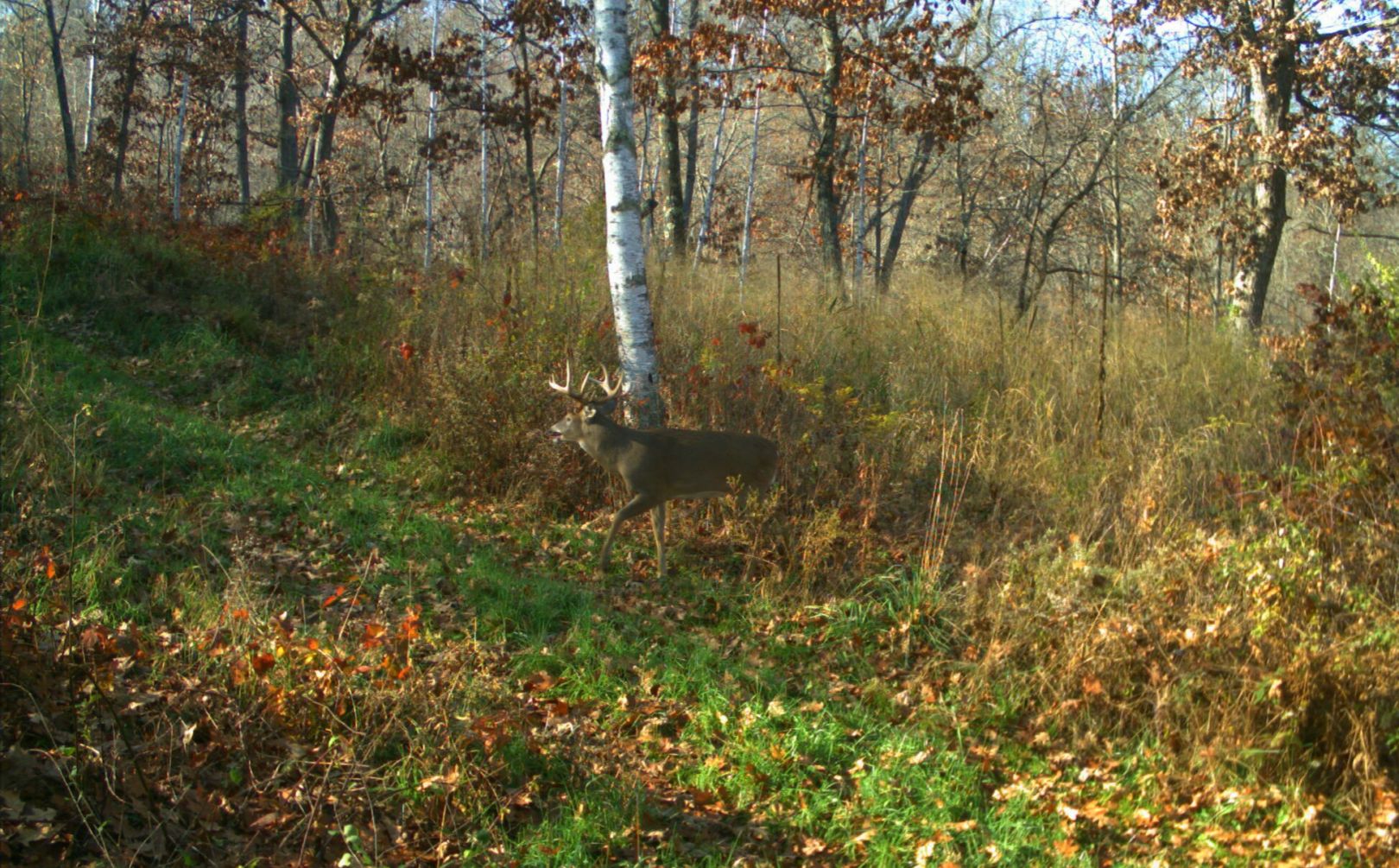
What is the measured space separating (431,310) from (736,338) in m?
3.26

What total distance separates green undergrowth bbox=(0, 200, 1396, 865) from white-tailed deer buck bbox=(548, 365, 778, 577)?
1.31ft

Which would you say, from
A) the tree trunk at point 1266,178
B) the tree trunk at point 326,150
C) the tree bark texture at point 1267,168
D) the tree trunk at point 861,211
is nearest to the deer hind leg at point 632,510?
the tree trunk at point 861,211


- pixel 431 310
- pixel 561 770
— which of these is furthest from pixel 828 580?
pixel 431 310

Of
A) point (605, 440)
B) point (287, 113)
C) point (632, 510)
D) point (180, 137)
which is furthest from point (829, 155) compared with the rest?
point (632, 510)

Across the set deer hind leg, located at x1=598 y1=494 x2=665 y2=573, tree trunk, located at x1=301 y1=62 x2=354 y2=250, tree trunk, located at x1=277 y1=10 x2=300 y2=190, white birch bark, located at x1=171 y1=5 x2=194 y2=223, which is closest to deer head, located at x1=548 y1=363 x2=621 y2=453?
deer hind leg, located at x1=598 y1=494 x2=665 y2=573

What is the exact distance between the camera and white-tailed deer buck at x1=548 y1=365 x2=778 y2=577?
296 inches

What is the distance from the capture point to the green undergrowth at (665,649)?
15.7ft

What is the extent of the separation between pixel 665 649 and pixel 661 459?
150 cm

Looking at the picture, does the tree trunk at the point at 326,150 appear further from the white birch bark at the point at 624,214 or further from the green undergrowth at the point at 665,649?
the white birch bark at the point at 624,214

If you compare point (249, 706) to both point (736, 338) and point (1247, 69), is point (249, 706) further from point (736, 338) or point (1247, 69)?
point (1247, 69)

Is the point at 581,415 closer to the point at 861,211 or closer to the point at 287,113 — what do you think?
the point at 861,211

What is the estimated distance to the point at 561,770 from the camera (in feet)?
16.9

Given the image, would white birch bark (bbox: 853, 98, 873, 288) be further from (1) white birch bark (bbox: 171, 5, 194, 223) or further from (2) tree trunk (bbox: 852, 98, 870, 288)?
(1) white birch bark (bbox: 171, 5, 194, 223)

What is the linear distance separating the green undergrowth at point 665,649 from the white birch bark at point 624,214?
1.67 ft
